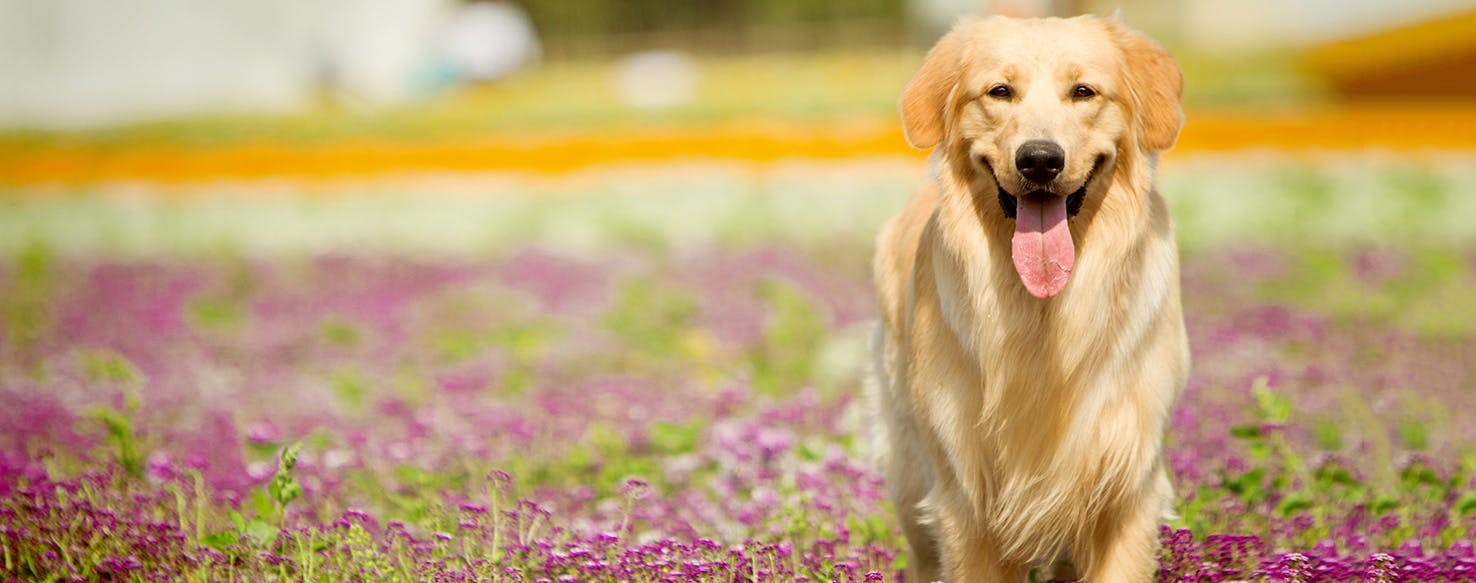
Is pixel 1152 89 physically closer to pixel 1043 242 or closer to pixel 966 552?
pixel 1043 242

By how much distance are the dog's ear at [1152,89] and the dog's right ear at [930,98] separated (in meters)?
0.41

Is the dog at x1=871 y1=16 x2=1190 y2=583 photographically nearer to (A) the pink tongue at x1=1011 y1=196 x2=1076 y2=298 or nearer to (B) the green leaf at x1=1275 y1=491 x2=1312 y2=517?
(A) the pink tongue at x1=1011 y1=196 x2=1076 y2=298

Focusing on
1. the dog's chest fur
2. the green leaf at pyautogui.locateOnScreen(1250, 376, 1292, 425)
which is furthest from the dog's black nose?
the green leaf at pyautogui.locateOnScreen(1250, 376, 1292, 425)

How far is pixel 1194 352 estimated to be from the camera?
7.06 metres

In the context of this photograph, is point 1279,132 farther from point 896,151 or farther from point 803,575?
point 803,575

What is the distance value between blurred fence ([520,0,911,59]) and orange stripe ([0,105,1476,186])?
51.6ft

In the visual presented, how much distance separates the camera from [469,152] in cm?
1628

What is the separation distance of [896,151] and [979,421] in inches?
446

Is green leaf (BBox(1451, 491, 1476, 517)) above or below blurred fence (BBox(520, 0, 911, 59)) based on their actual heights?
above

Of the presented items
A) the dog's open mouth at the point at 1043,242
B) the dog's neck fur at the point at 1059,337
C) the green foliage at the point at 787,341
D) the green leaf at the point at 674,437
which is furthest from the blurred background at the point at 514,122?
the dog's open mouth at the point at 1043,242

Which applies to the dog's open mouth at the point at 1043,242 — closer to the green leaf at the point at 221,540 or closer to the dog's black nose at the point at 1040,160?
the dog's black nose at the point at 1040,160

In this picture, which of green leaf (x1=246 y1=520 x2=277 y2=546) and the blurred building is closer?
green leaf (x1=246 y1=520 x2=277 y2=546)

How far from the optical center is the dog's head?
334 centimetres

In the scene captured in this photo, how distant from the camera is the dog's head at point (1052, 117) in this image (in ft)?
11.0
